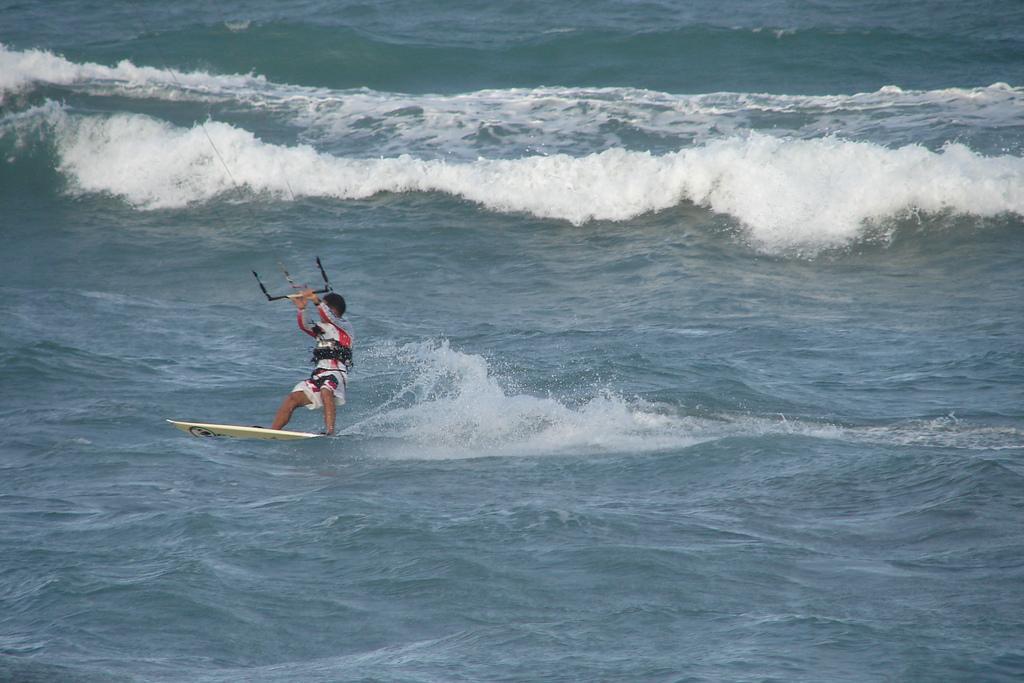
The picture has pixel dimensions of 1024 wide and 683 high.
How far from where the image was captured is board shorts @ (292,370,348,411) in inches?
456

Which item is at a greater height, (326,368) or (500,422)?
(326,368)

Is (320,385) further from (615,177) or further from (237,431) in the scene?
(615,177)

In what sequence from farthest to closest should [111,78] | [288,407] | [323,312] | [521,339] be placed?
[111,78] → [521,339] → [323,312] → [288,407]

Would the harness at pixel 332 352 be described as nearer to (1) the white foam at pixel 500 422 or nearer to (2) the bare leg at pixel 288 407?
(2) the bare leg at pixel 288 407

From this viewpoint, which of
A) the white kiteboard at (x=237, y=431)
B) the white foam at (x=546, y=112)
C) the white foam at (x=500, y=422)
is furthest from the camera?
the white foam at (x=546, y=112)

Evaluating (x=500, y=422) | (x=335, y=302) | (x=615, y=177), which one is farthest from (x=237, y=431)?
(x=615, y=177)

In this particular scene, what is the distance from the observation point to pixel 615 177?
65.2 feet

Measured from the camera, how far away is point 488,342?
14391 mm

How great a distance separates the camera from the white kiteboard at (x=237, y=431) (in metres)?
11.1

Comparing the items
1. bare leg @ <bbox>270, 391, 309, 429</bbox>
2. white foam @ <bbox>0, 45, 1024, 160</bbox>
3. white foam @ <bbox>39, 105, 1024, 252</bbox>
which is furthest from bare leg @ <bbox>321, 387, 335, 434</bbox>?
white foam @ <bbox>0, 45, 1024, 160</bbox>

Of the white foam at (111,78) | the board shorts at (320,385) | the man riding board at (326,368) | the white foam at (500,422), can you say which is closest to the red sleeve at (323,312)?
the man riding board at (326,368)

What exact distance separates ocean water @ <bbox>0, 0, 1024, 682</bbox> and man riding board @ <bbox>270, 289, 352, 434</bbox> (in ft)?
1.47

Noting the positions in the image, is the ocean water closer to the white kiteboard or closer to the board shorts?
the white kiteboard

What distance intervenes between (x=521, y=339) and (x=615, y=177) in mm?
6263
